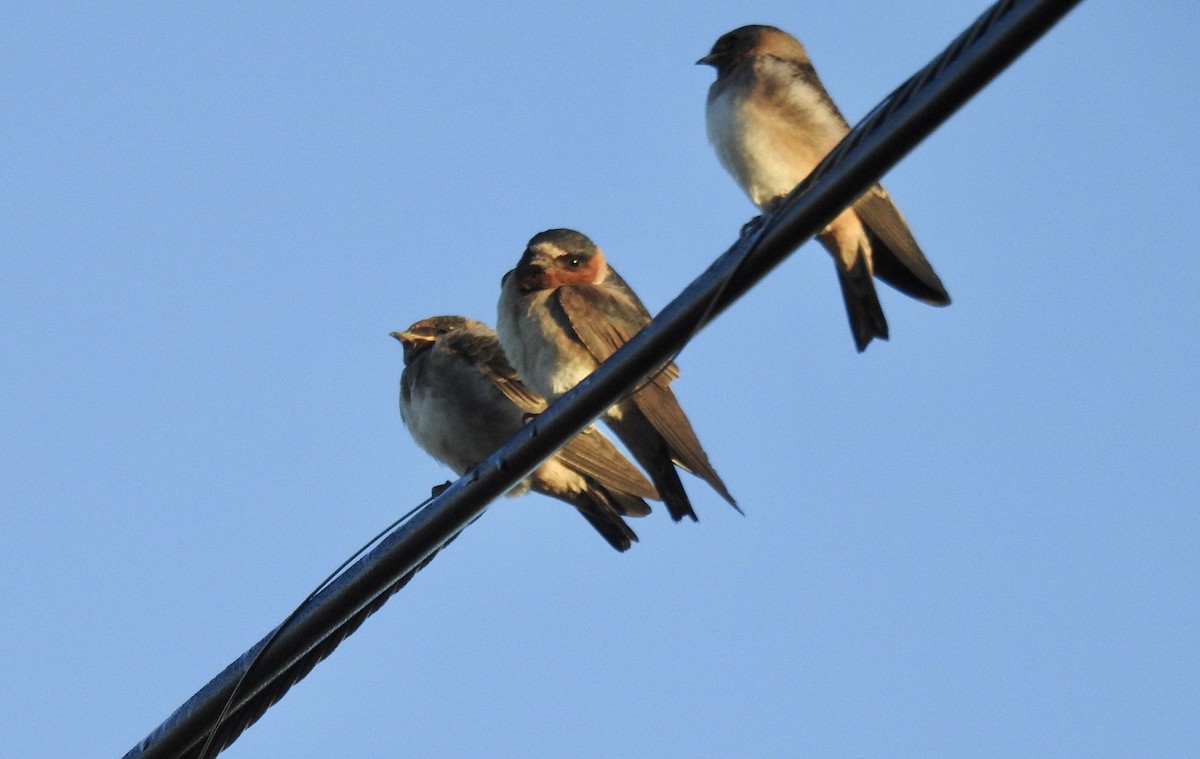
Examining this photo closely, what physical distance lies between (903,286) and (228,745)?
255cm

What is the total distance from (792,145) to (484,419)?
1.78m

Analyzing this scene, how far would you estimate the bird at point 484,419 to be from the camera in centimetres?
650

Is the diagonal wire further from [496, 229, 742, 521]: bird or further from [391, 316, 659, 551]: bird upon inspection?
[391, 316, 659, 551]: bird

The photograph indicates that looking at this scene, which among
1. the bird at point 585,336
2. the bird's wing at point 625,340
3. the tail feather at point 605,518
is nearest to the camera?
the bird's wing at point 625,340

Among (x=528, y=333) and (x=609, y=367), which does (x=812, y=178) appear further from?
(x=528, y=333)

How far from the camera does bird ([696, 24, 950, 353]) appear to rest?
5.40m

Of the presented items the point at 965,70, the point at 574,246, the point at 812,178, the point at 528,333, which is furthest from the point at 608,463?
the point at 965,70

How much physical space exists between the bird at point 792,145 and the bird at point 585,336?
28.8 inches

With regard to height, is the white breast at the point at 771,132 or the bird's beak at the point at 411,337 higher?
the bird's beak at the point at 411,337

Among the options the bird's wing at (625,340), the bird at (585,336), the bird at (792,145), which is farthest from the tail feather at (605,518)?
the bird at (792,145)

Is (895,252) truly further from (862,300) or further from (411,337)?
(411,337)

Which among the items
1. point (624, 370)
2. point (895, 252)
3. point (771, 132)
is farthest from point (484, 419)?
point (624, 370)

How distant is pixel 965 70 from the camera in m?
2.68

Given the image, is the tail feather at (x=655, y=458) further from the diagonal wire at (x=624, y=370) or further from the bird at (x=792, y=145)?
the diagonal wire at (x=624, y=370)
